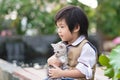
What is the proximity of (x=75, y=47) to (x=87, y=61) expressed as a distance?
0.16 m

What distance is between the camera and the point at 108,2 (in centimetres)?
1012

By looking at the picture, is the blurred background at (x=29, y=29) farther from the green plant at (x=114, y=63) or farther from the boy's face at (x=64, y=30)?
the boy's face at (x=64, y=30)

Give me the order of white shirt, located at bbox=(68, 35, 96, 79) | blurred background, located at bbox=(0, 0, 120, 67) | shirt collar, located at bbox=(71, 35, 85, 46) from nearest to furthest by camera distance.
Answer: white shirt, located at bbox=(68, 35, 96, 79), shirt collar, located at bbox=(71, 35, 85, 46), blurred background, located at bbox=(0, 0, 120, 67)

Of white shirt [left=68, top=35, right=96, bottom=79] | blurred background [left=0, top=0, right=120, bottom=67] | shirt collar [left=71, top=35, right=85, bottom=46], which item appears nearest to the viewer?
white shirt [left=68, top=35, right=96, bottom=79]

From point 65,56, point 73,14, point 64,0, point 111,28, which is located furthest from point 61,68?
point 111,28

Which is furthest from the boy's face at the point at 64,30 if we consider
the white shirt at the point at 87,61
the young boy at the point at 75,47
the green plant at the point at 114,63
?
the green plant at the point at 114,63

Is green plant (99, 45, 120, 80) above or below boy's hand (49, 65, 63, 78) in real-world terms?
above

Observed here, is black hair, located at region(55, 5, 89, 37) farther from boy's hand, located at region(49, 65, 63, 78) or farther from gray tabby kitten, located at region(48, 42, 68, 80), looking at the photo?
boy's hand, located at region(49, 65, 63, 78)

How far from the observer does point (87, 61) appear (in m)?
3.26

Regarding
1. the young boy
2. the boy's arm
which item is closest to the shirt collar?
the young boy

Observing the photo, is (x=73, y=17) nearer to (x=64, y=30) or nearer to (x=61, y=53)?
(x=64, y=30)

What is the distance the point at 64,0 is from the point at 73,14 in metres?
5.20

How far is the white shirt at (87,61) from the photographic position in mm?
3250

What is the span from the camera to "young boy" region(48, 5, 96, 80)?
3262mm
